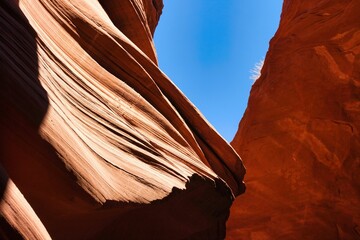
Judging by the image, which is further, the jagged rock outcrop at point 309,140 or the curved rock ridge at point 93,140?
the jagged rock outcrop at point 309,140

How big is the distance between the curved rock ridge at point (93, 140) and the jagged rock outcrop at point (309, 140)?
4638 millimetres

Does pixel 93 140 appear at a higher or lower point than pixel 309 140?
lower

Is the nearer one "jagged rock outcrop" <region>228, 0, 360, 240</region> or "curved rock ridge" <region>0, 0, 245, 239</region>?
"curved rock ridge" <region>0, 0, 245, 239</region>

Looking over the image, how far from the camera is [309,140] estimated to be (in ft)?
32.7

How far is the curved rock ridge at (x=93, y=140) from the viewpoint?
2445 mm

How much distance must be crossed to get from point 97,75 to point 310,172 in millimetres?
7404

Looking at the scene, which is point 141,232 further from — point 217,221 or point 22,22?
point 22,22

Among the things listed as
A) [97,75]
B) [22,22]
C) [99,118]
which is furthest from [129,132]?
[22,22]

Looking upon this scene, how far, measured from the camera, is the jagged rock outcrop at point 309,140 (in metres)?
9.44

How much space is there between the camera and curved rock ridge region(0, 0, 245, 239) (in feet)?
8.02

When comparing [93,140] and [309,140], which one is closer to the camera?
[93,140]

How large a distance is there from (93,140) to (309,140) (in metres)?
7.98

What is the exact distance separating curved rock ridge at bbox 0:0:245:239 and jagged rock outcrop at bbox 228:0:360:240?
15.2 ft

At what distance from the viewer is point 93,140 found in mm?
3119
